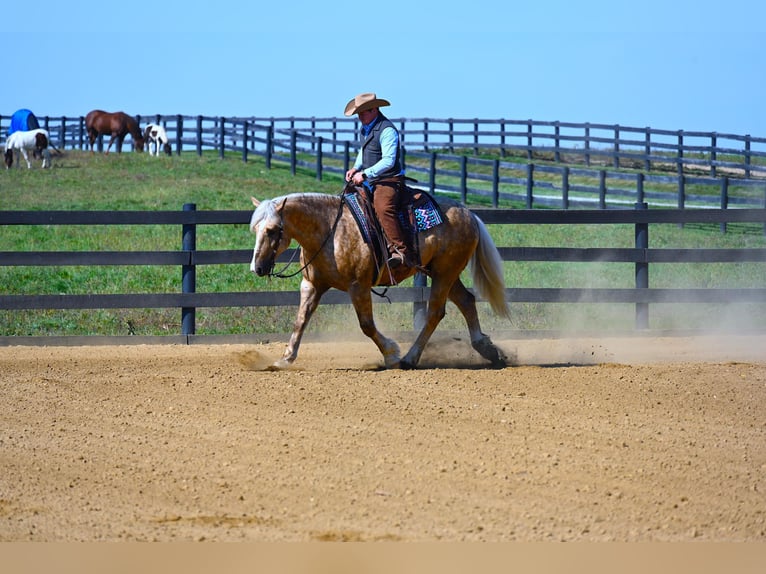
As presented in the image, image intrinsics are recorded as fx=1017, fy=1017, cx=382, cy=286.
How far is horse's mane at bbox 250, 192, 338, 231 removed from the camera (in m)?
8.75

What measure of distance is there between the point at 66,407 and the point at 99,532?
3001 mm

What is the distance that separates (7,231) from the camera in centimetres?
2023

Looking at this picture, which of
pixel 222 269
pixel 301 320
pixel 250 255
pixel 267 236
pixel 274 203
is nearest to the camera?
pixel 267 236

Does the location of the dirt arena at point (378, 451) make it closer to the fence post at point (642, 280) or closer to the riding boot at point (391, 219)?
the riding boot at point (391, 219)

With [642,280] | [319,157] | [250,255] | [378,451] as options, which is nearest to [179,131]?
[319,157]

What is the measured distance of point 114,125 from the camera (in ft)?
125

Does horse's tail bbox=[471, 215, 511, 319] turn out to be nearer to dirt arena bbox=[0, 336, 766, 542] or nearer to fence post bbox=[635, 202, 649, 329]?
dirt arena bbox=[0, 336, 766, 542]

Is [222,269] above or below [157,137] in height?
below

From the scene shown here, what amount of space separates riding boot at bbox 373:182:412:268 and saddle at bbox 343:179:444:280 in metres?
0.06

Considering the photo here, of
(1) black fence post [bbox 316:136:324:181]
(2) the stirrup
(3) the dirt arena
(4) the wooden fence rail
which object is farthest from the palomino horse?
(1) black fence post [bbox 316:136:324:181]

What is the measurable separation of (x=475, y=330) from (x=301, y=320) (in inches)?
67.8

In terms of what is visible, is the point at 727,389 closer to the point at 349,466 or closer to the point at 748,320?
the point at 349,466

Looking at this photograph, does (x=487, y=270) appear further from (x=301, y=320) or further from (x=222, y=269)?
(x=222, y=269)

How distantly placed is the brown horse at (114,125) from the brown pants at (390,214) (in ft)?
102
